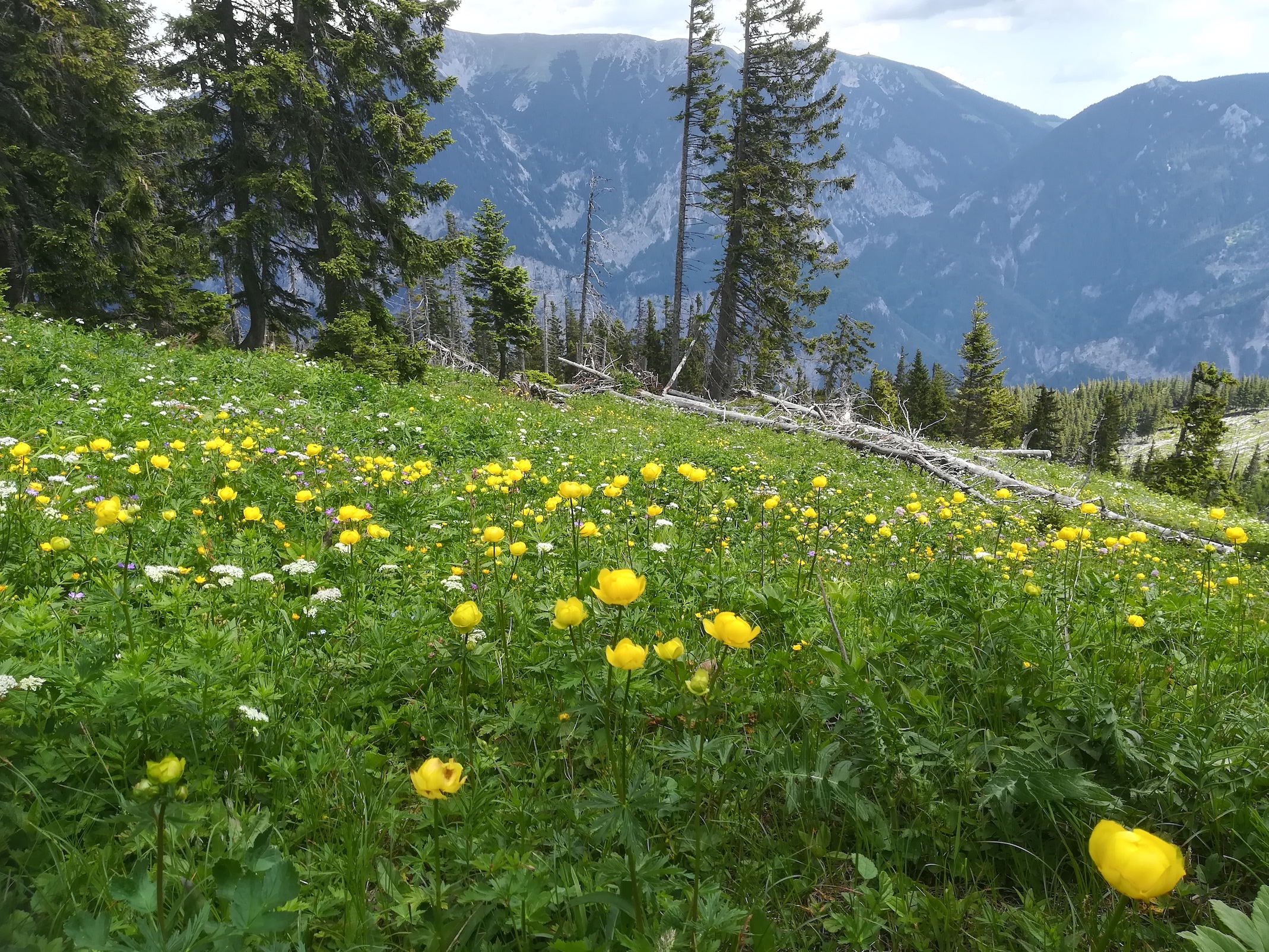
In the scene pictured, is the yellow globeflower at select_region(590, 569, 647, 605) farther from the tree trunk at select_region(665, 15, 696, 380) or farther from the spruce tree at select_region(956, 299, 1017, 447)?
the spruce tree at select_region(956, 299, 1017, 447)

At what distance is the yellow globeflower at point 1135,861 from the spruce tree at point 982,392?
4623cm

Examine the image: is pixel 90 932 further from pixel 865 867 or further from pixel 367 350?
pixel 367 350

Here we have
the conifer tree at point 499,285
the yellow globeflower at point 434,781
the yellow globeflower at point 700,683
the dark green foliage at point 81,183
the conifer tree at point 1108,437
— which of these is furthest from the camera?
the conifer tree at point 1108,437

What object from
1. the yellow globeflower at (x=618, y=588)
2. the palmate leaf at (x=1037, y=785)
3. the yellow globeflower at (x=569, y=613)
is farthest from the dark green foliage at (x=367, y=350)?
the palmate leaf at (x=1037, y=785)

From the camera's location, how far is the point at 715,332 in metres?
22.6

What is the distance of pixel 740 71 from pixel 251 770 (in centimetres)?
2458

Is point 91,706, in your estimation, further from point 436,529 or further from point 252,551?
point 436,529

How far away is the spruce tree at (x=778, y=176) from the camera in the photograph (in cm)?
2014

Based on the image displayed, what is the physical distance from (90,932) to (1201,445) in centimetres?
4892

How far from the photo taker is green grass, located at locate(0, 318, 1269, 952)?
1471 millimetres

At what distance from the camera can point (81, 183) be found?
11750mm

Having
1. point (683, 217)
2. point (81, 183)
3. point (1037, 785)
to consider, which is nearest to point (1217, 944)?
point (1037, 785)

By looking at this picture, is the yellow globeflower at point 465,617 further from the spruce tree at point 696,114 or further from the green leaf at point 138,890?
the spruce tree at point 696,114

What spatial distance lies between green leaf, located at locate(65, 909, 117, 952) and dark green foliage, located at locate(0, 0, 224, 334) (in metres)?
15.0
